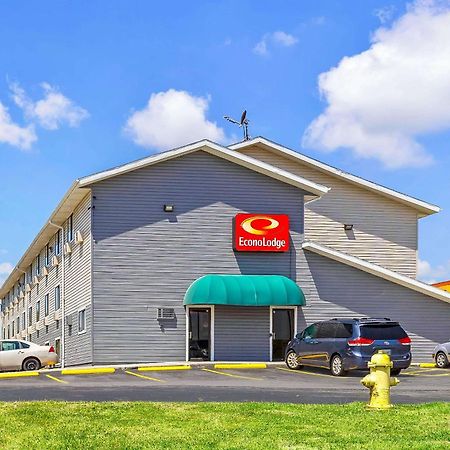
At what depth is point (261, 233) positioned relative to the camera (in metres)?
34.5

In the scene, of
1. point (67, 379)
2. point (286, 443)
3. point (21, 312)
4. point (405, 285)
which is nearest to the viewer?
point (286, 443)

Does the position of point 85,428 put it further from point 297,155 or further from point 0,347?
point 297,155

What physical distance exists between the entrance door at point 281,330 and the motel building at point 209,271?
0.04 meters

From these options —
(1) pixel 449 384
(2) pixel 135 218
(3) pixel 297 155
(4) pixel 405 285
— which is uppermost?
(3) pixel 297 155

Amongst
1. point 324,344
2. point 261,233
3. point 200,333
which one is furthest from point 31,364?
point 324,344

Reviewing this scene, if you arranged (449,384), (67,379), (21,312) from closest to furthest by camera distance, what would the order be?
1. (449,384)
2. (67,379)
3. (21,312)

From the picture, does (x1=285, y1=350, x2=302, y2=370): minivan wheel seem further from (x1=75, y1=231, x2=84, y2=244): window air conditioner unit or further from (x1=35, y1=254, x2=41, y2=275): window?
(x1=35, y1=254, x2=41, y2=275): window

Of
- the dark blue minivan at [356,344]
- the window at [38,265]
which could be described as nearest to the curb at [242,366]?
the dark blue minivan at [356,344]

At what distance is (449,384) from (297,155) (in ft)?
55.5

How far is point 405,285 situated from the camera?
35.5 meters

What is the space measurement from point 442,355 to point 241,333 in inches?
289

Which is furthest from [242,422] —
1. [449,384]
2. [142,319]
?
[142,319]

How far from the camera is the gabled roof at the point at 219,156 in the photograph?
32875 millimetres

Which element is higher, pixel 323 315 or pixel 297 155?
pixel 297 155
